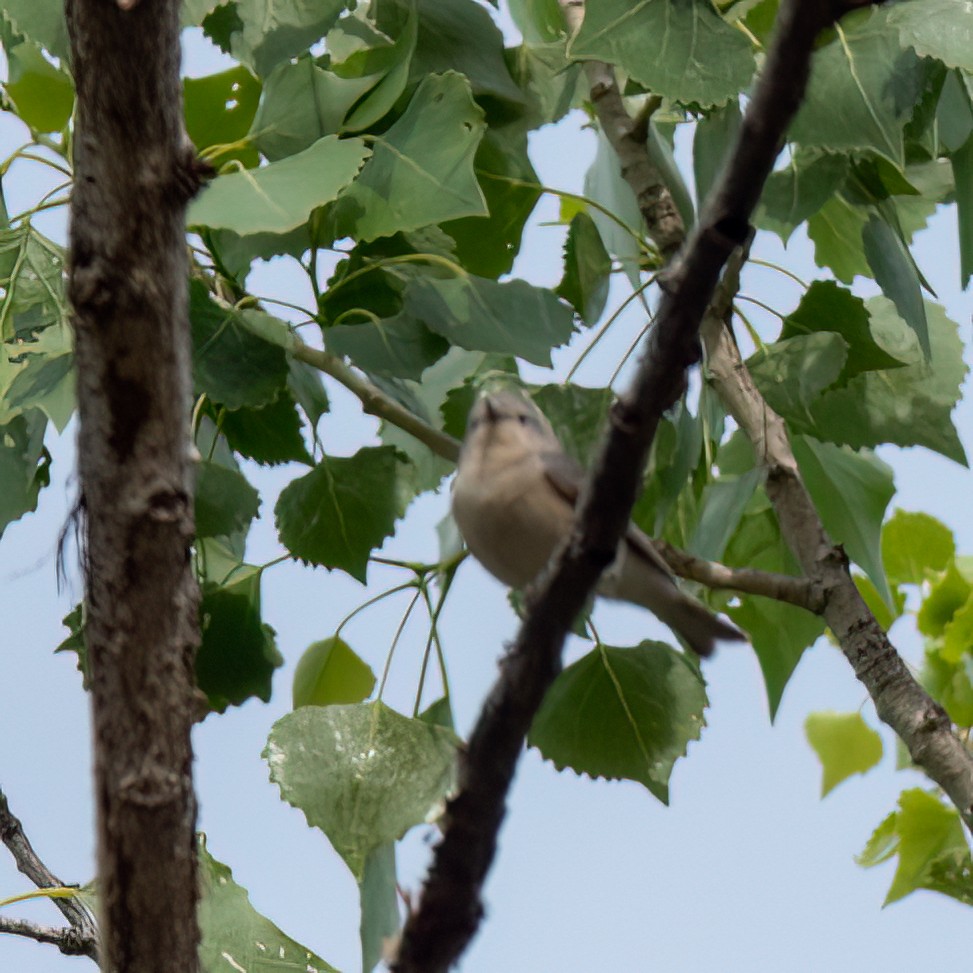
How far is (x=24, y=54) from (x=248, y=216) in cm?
53

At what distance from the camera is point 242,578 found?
117cm

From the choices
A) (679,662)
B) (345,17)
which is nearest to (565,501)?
(679,662)

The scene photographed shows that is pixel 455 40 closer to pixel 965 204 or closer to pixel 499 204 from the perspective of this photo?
pixel 499 204

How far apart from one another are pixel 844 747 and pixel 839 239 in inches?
26.4

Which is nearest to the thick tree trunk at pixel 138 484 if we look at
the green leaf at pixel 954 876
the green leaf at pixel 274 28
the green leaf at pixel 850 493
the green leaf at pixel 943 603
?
the green leaf at pixel 274 28

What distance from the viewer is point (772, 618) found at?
129 cm

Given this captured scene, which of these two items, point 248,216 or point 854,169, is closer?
point 248,216

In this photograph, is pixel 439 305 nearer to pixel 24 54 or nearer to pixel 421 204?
pixel 421 204

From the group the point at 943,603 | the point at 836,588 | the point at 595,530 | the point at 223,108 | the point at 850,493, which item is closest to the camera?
the point at 595,530

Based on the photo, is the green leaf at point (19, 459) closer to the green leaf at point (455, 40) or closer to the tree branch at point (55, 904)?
the tree branch at point (55, 904)

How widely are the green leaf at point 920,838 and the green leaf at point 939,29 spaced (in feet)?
2.61

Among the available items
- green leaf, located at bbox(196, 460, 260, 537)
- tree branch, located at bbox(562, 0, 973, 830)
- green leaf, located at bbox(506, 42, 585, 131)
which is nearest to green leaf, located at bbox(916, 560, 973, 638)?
tree branch, located at bbox(562, 0, 973, 830)

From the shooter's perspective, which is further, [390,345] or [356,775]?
[390,345]

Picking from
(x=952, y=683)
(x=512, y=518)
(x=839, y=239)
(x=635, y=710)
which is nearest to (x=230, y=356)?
(x=512, y=518)
